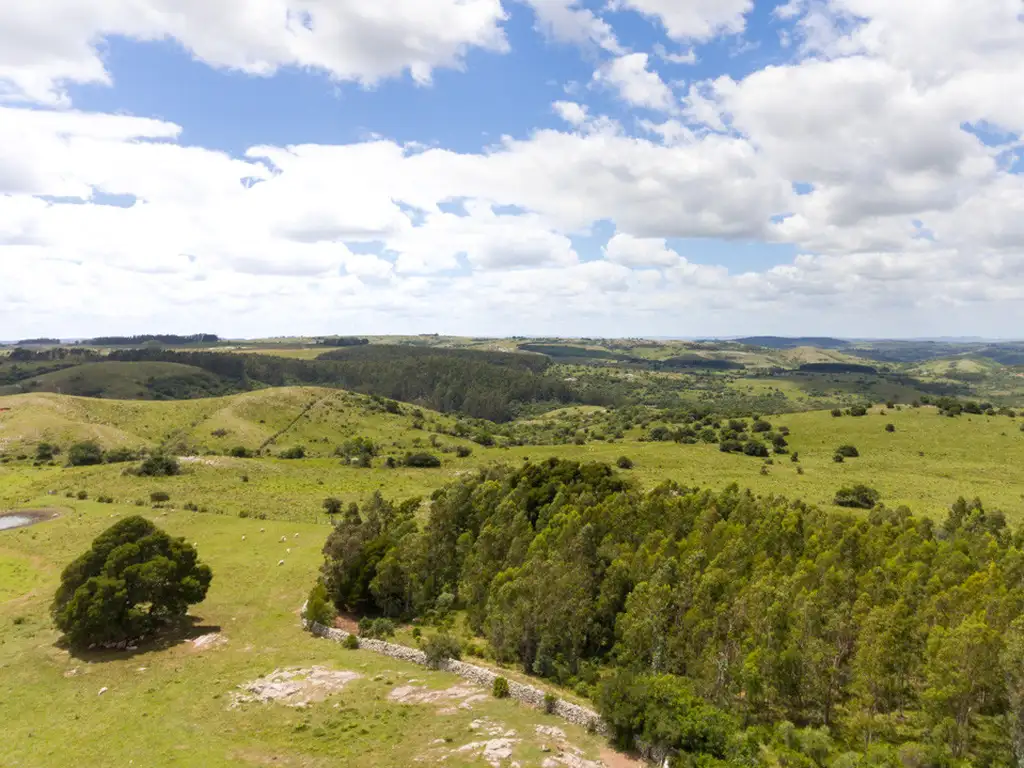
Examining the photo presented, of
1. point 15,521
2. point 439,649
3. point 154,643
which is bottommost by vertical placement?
point 154,643

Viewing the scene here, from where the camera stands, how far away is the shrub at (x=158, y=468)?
120 metres

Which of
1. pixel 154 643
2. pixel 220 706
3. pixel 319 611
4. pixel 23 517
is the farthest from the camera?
pixel 23 517

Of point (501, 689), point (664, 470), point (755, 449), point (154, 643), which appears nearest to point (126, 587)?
point (154, 643)

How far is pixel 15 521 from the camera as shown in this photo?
89875 millimetres

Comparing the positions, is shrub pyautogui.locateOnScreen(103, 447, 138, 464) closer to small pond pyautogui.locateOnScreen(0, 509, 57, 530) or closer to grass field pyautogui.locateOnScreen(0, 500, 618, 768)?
small pond pyautogui.locateOnScreen(0, 509, 57, 530)

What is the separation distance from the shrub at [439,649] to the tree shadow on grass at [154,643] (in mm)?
22927

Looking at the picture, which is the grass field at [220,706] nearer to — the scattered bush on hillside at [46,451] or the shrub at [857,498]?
the shrub at [857,498]

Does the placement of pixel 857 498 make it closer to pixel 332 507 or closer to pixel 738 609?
pixel 738 609

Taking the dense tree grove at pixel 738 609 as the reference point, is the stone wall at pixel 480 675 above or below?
below

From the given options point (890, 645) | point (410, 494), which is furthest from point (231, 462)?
point (890, 645)

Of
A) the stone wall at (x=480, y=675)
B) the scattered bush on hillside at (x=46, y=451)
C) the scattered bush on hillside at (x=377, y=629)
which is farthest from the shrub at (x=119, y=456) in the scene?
the stone wall at (x=480, y=675)

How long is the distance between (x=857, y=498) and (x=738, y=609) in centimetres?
5937

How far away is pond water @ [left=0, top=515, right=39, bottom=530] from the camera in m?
87.7

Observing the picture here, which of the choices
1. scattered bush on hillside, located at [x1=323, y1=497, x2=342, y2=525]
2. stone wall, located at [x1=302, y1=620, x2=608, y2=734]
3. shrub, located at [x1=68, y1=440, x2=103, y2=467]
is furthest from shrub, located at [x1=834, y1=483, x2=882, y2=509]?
shrub, located at [x1=68, y1=440, x2=103, y2=467]
